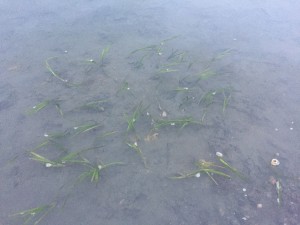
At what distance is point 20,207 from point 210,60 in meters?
2.83

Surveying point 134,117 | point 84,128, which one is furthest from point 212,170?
point 84,128

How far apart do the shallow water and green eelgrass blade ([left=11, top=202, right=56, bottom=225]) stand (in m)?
0.01

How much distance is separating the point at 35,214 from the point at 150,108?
5.04 ft

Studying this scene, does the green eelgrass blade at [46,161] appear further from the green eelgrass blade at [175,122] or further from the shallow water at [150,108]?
the green eelgrass blade at [175,122]

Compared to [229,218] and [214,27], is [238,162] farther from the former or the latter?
[214,27]

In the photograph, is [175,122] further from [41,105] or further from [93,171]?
[41,105]

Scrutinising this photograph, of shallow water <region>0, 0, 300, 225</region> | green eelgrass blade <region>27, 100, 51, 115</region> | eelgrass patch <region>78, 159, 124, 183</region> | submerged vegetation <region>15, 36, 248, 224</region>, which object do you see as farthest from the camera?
green eelgrass blade <region>27, 100, 51, 115</region>

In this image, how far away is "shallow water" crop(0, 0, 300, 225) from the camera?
2398 millimetres

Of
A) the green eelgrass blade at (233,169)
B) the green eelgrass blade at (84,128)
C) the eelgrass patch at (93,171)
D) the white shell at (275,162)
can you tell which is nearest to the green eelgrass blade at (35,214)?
the eelgrass patch at (93,171)

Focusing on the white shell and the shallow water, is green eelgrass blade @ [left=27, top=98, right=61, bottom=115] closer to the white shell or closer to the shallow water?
the shallow water

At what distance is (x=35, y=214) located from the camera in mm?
2295

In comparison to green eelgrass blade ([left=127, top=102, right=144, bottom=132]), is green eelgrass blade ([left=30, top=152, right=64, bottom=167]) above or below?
below

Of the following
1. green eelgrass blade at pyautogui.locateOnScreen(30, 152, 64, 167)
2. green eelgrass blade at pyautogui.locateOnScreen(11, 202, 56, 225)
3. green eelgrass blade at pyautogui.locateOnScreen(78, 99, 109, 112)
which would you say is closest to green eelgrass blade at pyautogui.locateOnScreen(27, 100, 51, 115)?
green eelgrass blade at pyautogui.locateOnScreen(78, 99, 109, 112)

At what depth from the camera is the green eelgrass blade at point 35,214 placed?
226 centimetres
